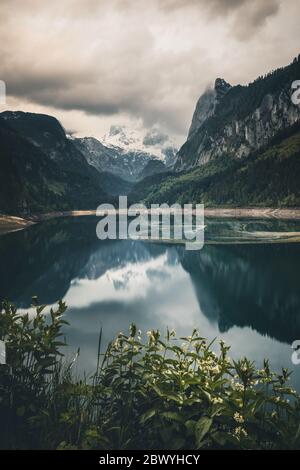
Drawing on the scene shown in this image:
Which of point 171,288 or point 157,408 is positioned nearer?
point 157,408

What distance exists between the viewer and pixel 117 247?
126125mm

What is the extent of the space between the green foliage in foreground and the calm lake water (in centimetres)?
1771

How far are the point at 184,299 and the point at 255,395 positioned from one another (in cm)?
5207

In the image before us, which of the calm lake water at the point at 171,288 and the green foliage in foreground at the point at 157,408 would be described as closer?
the green foliage in foreground at the point at 157,408

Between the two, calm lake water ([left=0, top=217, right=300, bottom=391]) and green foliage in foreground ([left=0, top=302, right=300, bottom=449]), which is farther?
calm lake water ([left=0, top=217, right=300, bottom=391])

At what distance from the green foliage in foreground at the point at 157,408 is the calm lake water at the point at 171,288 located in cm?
1771

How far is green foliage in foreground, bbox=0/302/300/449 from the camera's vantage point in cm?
1087

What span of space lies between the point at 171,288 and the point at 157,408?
61.7 m

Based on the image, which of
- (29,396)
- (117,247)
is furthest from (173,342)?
(117,247)

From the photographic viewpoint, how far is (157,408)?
1181cm

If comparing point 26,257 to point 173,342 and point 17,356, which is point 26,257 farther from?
point 17,356

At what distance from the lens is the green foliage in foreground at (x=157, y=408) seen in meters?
10.9
